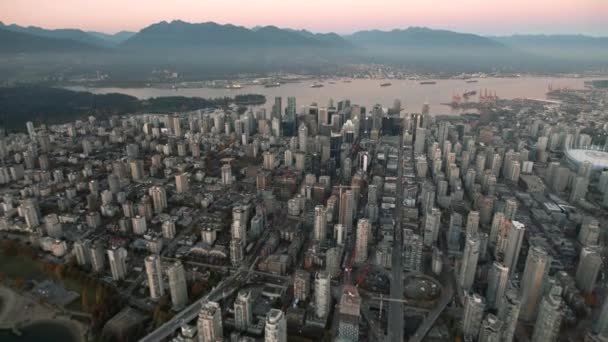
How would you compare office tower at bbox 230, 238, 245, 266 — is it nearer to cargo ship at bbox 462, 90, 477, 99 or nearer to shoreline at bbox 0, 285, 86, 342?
shoreline at bbox 0, 285, 86, 342

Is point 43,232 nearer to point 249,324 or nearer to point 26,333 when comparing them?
point 26,333

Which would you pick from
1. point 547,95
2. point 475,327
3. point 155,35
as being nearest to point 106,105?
point 475,327

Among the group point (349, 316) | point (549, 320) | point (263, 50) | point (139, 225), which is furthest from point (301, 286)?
point (263, 50)

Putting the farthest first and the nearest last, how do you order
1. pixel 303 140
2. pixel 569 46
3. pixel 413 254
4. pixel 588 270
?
1. pixel 569 46
2. pixel 303 140
3. pixel 413 254
4. pixel 588 270

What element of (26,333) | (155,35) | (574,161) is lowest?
(26,333)

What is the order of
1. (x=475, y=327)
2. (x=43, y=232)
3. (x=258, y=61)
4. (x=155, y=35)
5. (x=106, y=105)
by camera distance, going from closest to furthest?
(x=475, y=327) < (x=43, y=232) < (x=106, y=105) < (x=258, y=61) < (x=155, y=35)

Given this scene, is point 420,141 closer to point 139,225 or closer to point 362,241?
point 362,241

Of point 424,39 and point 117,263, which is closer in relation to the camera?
point 117,263
